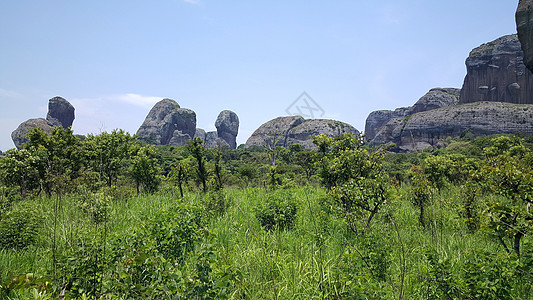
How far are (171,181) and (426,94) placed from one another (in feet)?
632

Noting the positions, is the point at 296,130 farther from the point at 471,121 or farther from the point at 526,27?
the point at 526,27

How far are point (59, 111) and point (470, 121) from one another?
238 meters

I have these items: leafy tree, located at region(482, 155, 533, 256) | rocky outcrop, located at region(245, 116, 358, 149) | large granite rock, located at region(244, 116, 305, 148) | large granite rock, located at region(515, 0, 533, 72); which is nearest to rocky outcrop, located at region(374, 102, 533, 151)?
large granite rock, located at region(515, 0, 533, 72)

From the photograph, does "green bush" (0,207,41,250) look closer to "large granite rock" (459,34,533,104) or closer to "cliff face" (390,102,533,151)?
"cliff face" (390,102,533,151)

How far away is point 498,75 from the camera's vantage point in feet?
372

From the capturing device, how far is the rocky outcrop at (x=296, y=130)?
145 m

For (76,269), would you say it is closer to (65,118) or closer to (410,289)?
(410,289)

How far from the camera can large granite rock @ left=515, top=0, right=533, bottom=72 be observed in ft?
218

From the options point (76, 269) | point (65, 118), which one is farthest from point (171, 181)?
point (65, 118)

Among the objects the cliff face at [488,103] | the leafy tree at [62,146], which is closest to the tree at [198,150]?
the leafy tree at [62,146]

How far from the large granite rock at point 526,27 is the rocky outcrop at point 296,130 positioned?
76096 millimetres

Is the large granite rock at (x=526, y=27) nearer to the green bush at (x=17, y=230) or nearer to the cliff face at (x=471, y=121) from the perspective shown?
the cliff face at (x=471, y=121)

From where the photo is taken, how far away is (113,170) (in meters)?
13.7

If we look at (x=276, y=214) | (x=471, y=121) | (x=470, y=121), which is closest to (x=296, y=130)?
(x=470, y=121)
